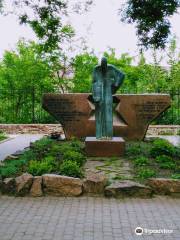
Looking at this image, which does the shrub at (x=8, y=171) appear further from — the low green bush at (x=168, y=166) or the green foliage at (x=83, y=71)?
the green foliage at (x=83, y=71)

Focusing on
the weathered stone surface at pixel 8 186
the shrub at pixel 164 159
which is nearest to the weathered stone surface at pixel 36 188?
the weathered stone surface at pixel 8 186

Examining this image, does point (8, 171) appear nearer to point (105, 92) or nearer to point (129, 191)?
point (129, 191)

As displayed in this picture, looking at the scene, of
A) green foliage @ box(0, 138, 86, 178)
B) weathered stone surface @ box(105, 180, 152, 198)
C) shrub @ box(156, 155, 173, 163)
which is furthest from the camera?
shrub @ box(156, 155, 173, 163)

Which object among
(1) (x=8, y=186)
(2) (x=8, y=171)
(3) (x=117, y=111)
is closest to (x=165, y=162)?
(2) (x=8, y=171)

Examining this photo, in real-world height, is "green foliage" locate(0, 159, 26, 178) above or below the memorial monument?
below

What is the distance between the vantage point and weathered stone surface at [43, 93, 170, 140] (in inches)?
600

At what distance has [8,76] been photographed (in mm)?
24750

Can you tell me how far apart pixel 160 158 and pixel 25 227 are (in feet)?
16.4

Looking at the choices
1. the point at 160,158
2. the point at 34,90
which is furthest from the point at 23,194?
the point at 34,90

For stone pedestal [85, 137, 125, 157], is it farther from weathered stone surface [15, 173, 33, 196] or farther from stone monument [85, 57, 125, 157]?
weathered stone surface [15, 173, 33, 196]

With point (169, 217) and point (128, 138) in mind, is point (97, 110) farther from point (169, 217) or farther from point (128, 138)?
point (169, 217)

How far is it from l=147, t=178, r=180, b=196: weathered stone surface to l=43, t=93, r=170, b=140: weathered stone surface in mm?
7692

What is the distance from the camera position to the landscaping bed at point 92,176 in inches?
293

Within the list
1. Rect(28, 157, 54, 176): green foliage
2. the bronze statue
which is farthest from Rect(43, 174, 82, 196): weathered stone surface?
the bronze statue
